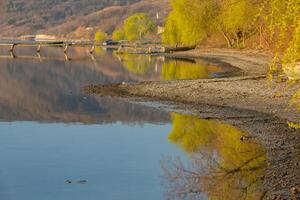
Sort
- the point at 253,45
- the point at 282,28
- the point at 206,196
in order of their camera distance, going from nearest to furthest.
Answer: the point at 282,28, the point at 206,196, the point at 253,45

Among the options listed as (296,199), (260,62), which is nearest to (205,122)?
(296,199)

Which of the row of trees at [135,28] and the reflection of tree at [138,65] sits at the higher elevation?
the row of trees at [135,28]

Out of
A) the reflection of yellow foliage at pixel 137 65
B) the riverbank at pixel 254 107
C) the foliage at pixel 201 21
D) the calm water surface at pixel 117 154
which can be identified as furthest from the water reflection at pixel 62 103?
the foliage at pixel 201 21

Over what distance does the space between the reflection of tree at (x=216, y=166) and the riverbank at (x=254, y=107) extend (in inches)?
17.7

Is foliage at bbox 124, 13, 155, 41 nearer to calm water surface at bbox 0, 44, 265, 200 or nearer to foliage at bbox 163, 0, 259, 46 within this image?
foliage at bbox 163, 0, 259, 46

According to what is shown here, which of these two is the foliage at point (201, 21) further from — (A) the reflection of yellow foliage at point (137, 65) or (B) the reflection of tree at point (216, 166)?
(B) the reflection of tree at point (216, 166)

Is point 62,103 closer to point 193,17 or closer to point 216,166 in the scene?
point 216,166

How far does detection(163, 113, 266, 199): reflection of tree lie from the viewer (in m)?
12.5

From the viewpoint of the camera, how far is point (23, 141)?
768 inches

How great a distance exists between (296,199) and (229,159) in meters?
4.50

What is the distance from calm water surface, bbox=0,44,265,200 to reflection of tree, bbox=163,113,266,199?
25 mm

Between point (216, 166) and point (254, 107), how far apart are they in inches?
370

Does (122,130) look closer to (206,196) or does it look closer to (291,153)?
(291,153)

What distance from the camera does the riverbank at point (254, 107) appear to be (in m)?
13.4
